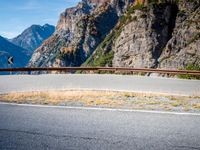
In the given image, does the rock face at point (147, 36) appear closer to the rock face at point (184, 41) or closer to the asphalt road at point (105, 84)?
the rock face at point (184, 41)

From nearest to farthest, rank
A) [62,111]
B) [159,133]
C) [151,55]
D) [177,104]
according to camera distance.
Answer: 1. [159,133]
2. [62,111]
3. [177,104]
4. [151,55]

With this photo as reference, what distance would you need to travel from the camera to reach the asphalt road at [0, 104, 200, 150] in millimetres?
6094

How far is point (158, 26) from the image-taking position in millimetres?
119625

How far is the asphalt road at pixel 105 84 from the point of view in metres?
16.0

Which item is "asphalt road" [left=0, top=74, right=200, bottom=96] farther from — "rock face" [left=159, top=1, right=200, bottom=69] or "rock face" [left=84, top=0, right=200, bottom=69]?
"rock face" [left=84, top=0, right=200, bottom=69]

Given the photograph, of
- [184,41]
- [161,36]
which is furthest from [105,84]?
[161,36]

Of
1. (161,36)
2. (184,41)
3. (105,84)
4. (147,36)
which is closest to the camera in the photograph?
(105,84)

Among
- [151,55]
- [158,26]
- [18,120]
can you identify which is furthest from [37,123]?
[158,26]

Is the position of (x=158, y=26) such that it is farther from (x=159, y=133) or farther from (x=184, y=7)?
(x=159, y=133)

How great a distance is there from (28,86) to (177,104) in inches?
388

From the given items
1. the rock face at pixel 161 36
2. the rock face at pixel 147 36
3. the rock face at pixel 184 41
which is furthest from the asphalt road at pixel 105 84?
the rock face at pixel 147 36

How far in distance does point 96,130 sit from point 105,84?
11.2 meters

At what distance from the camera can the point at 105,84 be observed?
60.0ft

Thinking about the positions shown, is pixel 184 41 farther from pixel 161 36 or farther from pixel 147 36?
pixel 147 36
